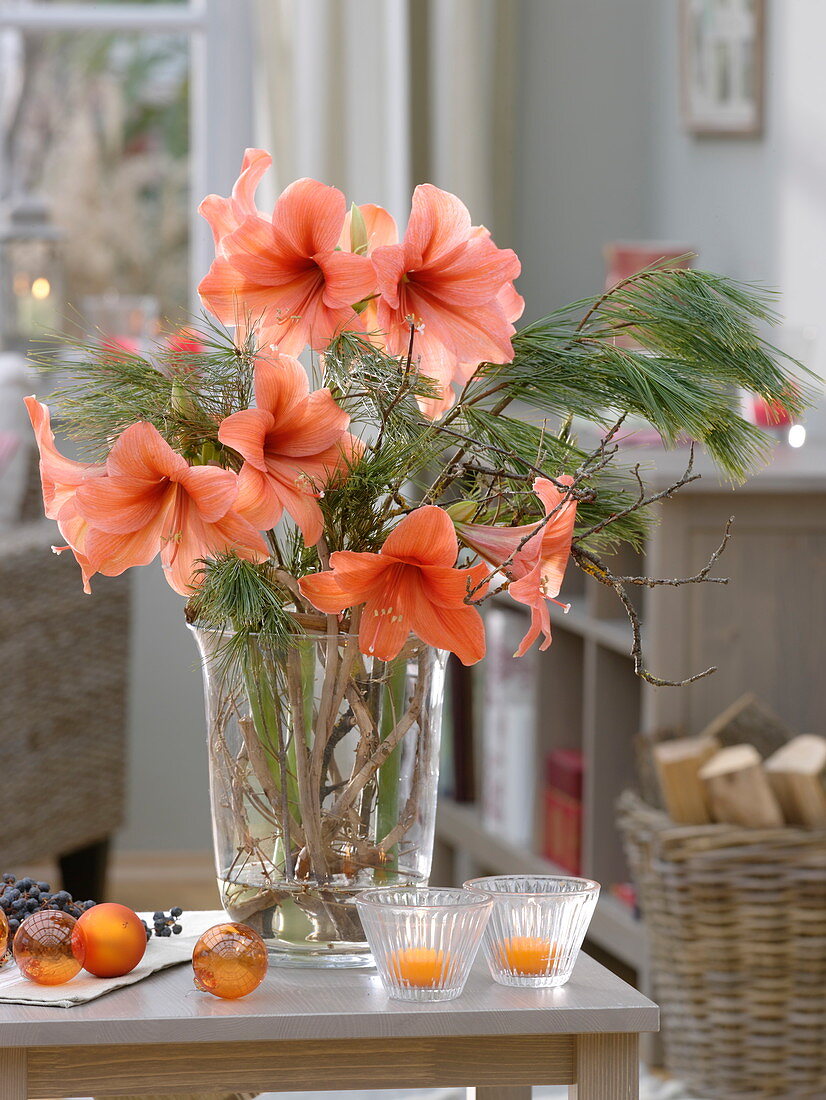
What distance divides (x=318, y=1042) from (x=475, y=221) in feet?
7.57

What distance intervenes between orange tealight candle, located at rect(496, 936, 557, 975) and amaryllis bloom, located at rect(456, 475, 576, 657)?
16cm

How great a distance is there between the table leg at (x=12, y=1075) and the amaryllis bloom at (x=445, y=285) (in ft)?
1.33

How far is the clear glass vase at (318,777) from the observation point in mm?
839

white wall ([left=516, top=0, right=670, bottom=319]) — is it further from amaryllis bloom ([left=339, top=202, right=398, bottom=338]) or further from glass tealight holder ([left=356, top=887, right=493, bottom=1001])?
glass tealight holder ([left=356, top=887, right=493, bottom=1001])

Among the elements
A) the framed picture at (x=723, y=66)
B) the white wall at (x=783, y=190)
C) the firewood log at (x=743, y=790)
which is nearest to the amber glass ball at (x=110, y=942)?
the firewood log at (x=743, y=790)

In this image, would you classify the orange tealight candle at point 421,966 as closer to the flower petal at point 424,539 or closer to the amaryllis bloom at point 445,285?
the flower petal at point 424,539

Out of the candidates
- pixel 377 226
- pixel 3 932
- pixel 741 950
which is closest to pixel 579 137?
pixel 741 950

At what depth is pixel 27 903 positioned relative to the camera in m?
0.94

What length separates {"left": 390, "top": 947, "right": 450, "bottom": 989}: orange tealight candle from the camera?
31.8 inches

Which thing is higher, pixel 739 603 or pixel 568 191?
pixel 568 191

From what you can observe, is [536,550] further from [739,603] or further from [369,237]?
[739,603]

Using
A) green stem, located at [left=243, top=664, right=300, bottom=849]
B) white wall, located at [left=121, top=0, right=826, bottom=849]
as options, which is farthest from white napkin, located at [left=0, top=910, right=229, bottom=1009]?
white wall, located at [left=121, top=0, right=826, bottom=849]

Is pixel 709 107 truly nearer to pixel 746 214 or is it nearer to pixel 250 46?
pixel 746 214

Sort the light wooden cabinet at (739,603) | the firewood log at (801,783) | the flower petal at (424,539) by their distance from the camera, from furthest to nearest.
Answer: the light wooden cabinet at (739,603) < the firewood log at (801,783) < the flower petal at (424,539)
